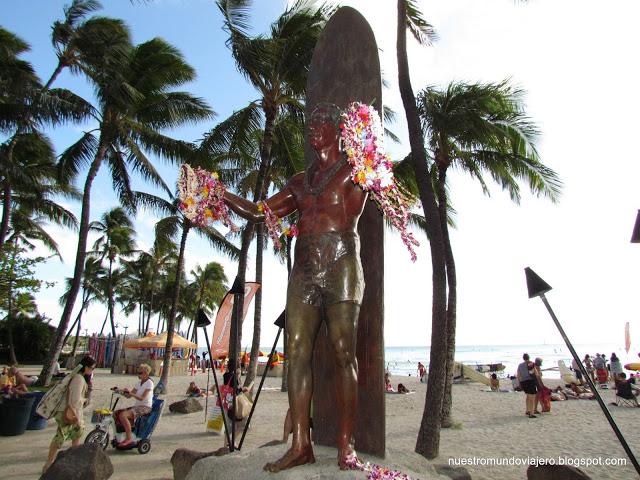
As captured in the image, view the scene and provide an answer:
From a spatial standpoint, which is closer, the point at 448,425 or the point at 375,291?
the point at 375,291

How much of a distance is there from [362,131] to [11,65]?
1636 centimetres

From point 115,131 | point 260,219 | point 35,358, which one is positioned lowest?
point 35,358

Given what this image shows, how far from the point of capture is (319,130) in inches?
134

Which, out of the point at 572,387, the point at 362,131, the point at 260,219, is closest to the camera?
the point at 362,131

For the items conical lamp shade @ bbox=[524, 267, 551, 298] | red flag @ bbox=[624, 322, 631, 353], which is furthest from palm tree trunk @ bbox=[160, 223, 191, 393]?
red flag @ bbox=[624, 322, 631, 353]

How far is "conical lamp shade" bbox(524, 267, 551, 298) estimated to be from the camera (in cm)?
432

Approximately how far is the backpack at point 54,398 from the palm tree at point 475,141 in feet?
23.9

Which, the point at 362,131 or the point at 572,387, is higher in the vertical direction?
the point at 362,131

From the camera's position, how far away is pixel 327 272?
318 cm

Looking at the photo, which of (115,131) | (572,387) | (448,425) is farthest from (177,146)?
(572,387)

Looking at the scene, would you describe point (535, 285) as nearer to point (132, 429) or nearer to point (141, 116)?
point (132, 429)

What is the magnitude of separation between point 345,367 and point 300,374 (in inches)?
12.0

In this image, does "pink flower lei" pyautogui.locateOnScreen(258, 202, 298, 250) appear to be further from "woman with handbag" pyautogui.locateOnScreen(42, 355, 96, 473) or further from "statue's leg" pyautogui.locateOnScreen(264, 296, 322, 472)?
"woman with handbag" pyautogui.locateOnScreen(42, 355, 96, 473)

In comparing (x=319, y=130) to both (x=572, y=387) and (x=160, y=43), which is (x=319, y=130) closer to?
(x=160, y=43)
